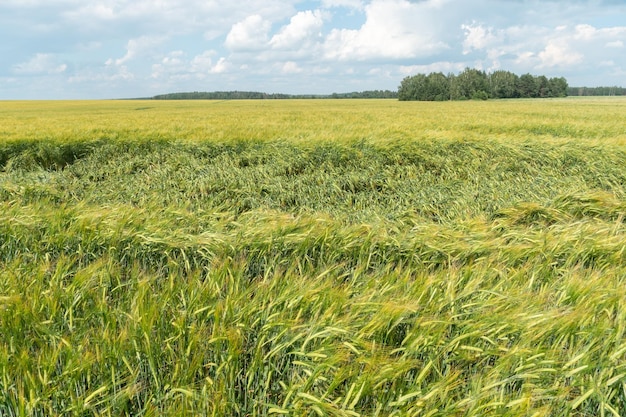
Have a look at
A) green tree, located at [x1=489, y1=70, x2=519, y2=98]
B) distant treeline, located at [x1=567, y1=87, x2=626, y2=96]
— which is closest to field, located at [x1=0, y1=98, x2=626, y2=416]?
green tree, located at [x1=489, y1=70, x2=519, y2=98]

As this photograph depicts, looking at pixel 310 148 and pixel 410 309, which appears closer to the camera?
pixel 410 309

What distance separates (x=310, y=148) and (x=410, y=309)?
679 centimetres

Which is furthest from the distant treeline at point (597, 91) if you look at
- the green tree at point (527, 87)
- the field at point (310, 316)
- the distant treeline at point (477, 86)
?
the field at point (310, 316)

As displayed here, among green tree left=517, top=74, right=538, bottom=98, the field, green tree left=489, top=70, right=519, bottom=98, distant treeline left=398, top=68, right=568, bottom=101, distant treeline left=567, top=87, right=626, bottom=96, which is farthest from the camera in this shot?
distant treeline left=567, top=87, right=626, bottom=96

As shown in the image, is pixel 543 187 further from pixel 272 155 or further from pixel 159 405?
pixel 159 405

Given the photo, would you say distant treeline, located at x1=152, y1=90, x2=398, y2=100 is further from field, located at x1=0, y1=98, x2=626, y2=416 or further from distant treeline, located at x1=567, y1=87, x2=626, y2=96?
field, located at x1=0, y1=98, x2=626, y2=416

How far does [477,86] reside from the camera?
249ft

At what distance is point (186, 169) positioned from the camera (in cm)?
786

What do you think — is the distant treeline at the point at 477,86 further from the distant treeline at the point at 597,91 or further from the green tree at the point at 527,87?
the distant treeline at the point at 597,91

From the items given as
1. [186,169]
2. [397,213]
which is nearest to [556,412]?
[397,213]

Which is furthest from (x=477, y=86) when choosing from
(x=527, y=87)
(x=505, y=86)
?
(x=527, y=87)

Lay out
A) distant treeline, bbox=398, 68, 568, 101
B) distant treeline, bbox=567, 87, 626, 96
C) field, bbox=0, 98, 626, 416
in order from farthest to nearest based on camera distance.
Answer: distant treeline, bbox=567, 87, 626, 96, distant treeline, bbox=398, 68, 568, 101, field, bbox=0, 98, 626, 416

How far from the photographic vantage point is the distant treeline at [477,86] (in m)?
74.2

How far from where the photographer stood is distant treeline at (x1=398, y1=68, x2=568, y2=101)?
74.2m
